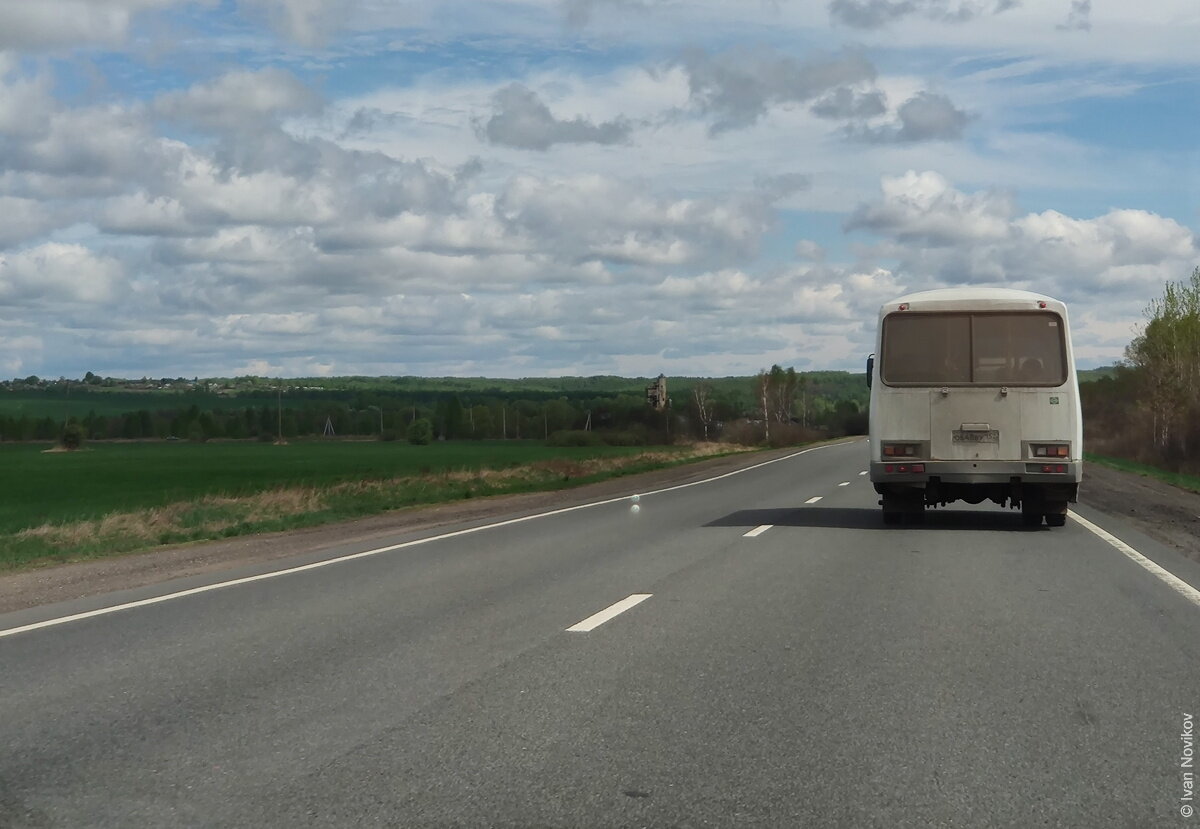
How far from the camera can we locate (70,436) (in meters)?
134

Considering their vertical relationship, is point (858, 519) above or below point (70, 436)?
above

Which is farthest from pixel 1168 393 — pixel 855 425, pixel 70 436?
pixel 70 436

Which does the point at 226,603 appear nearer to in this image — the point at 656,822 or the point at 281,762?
the point at 281,762

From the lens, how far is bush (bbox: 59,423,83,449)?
134500 mm

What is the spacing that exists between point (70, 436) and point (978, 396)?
131 m

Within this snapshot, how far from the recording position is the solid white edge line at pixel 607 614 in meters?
9.43

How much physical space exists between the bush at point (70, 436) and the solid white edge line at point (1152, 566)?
129332mm

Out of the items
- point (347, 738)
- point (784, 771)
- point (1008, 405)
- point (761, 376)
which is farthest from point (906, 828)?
point (761, 376)

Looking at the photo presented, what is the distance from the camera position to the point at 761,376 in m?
156

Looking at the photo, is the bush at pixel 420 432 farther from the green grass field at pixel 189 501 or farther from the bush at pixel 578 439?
the green grass field at pixel 189 501

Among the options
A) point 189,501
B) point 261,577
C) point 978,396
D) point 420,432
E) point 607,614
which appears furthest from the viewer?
point 420,432

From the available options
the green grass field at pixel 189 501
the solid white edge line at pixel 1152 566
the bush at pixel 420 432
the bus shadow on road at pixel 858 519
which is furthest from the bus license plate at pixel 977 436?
the bush at pixel 420 432

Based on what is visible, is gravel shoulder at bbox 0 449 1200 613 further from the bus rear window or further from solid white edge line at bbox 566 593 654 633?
solid white edge line at bbox 566 593 654 633

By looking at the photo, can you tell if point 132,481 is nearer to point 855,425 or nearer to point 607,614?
point 607,614
